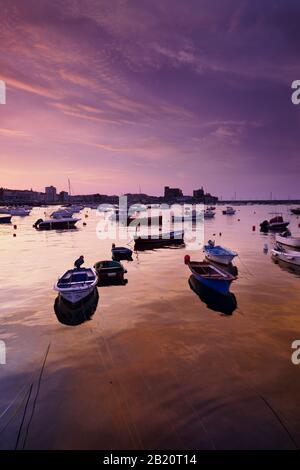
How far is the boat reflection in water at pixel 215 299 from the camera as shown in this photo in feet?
71.3

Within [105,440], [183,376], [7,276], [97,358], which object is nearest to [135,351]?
[97,358]

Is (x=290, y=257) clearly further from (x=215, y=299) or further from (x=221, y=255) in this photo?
(x=215, y=299)

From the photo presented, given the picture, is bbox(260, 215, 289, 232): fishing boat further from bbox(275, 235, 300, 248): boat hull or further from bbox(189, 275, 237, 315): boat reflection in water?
bbox(189, 275, 237, 315): boat reflection in water

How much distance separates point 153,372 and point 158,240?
42.1 m

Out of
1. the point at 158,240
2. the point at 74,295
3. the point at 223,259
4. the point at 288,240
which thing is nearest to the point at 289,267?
the point at 223,259

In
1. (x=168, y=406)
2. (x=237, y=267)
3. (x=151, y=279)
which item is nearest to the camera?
(x=168, y=406)

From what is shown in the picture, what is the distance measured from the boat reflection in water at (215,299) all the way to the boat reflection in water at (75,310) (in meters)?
9.03

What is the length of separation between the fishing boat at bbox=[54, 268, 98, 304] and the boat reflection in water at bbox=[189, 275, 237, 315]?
9254mm

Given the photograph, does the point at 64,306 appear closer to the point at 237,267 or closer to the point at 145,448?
the point at 145,448

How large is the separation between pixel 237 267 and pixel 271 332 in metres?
19.1

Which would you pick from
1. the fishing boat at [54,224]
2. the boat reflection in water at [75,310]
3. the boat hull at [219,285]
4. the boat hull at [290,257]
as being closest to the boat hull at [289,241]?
the boat hull at [290,257]

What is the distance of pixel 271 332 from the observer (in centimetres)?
1747

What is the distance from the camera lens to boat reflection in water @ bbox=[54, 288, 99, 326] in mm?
19906

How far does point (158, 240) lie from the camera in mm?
55062
